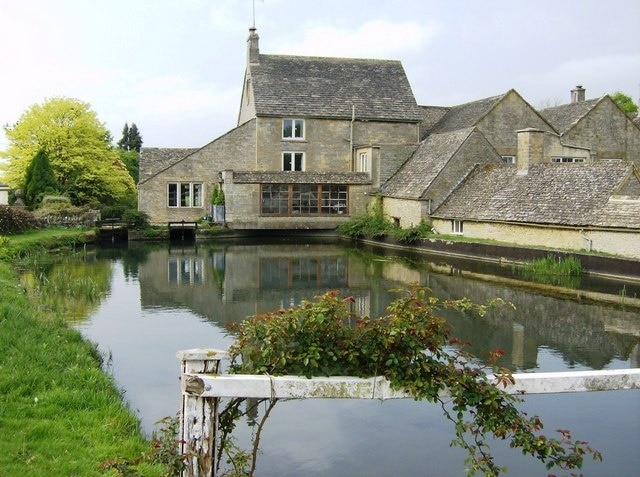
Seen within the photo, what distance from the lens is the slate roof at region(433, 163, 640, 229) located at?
85.8 feet

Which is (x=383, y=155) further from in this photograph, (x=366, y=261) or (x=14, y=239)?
(x=14, y=239)

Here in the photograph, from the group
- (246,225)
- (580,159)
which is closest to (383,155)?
(246,225)

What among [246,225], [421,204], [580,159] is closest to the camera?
[421,204]

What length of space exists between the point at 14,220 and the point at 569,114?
35.9 metres

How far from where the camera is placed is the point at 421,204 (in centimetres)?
3584

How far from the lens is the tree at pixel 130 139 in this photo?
94.6m

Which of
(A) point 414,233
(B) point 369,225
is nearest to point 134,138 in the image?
(B) point 369,225

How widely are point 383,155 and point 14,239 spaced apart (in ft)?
72.2

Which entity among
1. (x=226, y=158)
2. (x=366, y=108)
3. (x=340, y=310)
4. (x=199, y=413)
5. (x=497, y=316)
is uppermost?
(x=366, y=108)

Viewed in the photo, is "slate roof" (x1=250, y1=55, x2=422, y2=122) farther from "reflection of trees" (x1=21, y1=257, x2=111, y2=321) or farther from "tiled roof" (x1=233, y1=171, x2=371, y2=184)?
"reflection of trees" (x1=21, y1=257, x2=111, y2=321)

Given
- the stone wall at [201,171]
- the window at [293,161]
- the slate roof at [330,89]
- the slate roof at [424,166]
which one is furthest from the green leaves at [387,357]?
the window at [293,161]

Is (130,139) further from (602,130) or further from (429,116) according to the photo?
(602,130)

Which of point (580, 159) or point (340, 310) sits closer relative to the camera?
point (340, 310)

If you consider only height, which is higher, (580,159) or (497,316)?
(580,159)
